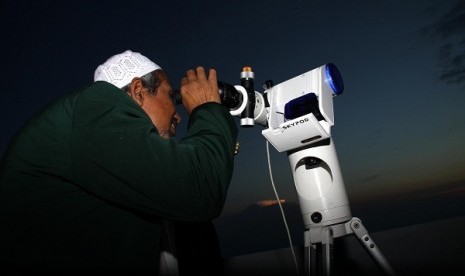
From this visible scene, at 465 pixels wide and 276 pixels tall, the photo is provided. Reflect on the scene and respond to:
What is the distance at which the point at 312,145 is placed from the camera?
39.5 inches

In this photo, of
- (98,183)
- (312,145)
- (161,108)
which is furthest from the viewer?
(312,145)

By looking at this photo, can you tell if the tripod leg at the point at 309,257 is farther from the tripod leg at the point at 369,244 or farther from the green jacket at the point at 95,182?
the green jacket at the point at 95,182

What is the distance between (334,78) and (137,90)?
2.38 feet

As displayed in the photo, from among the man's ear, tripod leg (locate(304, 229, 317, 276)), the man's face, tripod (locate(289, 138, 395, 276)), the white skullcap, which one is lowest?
tripod leg (locate(304, 229, 317, 276))

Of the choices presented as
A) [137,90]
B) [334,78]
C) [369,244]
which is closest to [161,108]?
[137,90]

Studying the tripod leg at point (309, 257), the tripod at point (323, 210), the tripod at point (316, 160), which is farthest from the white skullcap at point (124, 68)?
the tripod leg at point (309, 257)

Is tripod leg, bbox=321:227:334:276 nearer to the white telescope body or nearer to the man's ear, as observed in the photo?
the white telescope body

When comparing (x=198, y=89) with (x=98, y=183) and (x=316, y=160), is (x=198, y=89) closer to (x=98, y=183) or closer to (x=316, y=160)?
(x=98, y=183)

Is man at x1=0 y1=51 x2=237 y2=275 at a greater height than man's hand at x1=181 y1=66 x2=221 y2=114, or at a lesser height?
lesser

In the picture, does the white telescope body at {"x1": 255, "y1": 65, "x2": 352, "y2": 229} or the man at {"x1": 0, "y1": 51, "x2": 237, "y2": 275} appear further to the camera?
the white telescope body at {"x1": 255, "y1": 65, "x2": 352, "y2": 229}

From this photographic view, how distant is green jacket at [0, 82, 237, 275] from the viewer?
0.54 m

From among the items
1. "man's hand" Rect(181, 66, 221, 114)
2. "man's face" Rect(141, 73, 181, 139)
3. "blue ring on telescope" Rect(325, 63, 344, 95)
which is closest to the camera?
"man's hand" Rect(181, 66, 221, 114)

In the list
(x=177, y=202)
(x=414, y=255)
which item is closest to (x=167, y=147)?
(x=177, y=202)

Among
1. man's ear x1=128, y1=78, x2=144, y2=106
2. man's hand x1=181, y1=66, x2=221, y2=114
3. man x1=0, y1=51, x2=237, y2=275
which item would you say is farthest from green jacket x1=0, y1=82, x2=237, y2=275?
man's ear x1=128, y1=78, x2=144, y2=106
